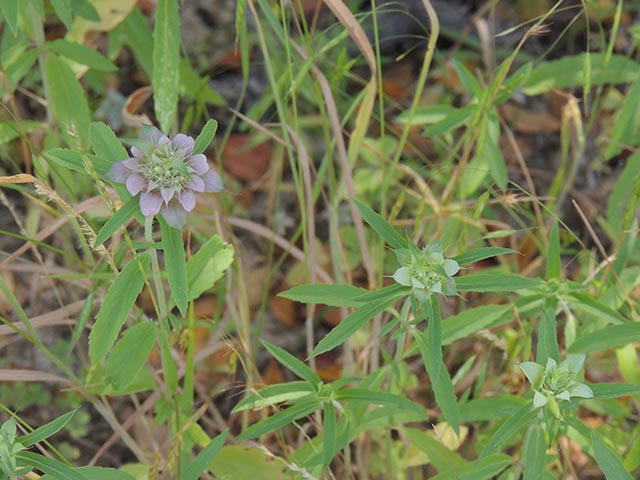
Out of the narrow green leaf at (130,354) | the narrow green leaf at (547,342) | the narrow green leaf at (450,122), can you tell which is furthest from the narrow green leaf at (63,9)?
the narrow green leaf at (547,342)

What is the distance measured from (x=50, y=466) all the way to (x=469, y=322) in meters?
0.78

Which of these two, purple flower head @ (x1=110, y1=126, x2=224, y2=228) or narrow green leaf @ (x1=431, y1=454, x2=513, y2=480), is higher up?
purple flower head @ (x1=110, y1=126, x2=224, y2=228)

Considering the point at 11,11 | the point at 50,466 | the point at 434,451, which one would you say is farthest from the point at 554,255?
the point at 11,11

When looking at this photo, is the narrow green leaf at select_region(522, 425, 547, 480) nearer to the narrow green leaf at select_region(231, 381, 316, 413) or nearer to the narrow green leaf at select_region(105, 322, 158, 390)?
the narrow green leaf at select_region(231, 381, 316, 413)

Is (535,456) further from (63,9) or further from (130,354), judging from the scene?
(63,9)

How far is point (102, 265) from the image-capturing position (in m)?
1.68

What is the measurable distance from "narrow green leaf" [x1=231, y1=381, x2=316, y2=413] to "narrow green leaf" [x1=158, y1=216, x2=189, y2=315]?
0.30 m

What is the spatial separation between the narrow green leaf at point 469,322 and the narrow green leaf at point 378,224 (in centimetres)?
32

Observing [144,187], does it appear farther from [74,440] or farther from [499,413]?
[74,440]

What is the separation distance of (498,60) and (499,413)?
5.00 feet

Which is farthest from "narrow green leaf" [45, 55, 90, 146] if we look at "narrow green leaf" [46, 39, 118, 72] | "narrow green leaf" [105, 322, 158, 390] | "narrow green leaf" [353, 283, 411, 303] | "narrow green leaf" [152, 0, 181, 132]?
"narrow green leaf" [353, 283, 411, 303]

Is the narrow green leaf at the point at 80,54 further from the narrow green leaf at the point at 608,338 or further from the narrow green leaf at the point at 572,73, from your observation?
the narrow green leaf at the point at 608,338

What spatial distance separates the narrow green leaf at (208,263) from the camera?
144 cm

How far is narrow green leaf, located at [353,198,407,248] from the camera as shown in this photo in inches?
45.2
